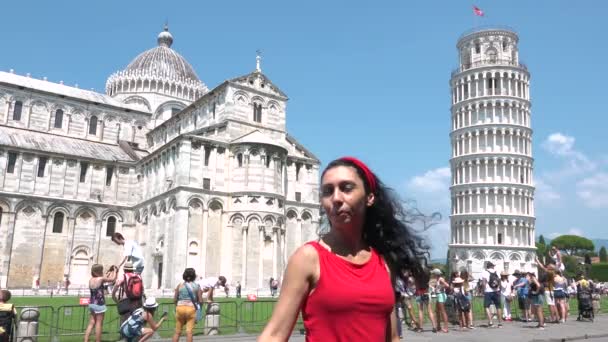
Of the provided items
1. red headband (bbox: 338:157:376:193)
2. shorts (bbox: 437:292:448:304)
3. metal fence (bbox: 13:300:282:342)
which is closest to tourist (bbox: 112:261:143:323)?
metal fence (bbox: 13:300:282:342)

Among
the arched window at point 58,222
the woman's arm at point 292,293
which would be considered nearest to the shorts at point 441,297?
the woman's arm at point 292,293

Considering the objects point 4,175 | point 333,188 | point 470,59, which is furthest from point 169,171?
point 470,59

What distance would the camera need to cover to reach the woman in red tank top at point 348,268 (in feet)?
7.54

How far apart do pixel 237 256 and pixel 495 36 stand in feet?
159

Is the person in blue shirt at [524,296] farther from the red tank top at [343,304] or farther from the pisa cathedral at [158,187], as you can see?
the pisa cathedral at [158,187]

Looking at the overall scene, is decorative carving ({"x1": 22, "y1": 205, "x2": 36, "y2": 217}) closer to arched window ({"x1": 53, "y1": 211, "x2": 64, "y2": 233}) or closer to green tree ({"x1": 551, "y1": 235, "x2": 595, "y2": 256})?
arched window ({"x1": 53, "y1": 211, "x2": 64, "y2": 233})

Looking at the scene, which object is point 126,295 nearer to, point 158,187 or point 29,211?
point 158,187

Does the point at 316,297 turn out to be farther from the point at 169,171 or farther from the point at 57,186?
the point at 57,186

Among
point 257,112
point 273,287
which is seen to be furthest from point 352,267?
point 257,112

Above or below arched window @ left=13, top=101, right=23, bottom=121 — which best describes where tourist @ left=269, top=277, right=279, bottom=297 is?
below

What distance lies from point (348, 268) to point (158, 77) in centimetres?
5890

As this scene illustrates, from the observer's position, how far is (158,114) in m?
55.9

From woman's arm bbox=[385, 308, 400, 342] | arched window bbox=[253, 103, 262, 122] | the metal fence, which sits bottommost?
the metal fence

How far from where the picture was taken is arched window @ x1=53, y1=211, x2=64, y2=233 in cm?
4259
